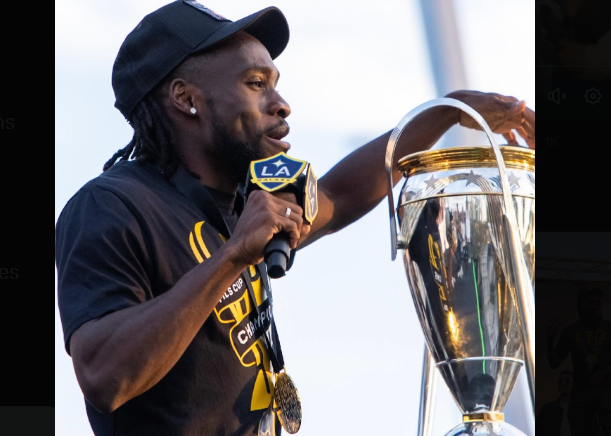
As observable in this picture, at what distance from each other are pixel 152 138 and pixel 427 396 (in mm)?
937

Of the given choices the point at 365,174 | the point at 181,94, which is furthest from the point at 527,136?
the point at 181,94

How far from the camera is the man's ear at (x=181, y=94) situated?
221cm

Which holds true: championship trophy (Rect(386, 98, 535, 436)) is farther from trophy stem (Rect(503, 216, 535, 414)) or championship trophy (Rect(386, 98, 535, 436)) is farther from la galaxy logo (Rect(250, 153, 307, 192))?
la galaxy logo (Rect(250, 153, 307, 192))

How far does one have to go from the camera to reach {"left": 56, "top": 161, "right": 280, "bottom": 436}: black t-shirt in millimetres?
1756

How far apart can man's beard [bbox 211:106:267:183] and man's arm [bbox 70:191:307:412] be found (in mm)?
437

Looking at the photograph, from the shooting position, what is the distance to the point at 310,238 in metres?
2.61

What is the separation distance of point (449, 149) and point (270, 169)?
36 centimetres

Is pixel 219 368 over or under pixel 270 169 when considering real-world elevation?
under

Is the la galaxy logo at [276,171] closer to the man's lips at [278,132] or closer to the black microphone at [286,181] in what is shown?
the black microphone at [286,181]
